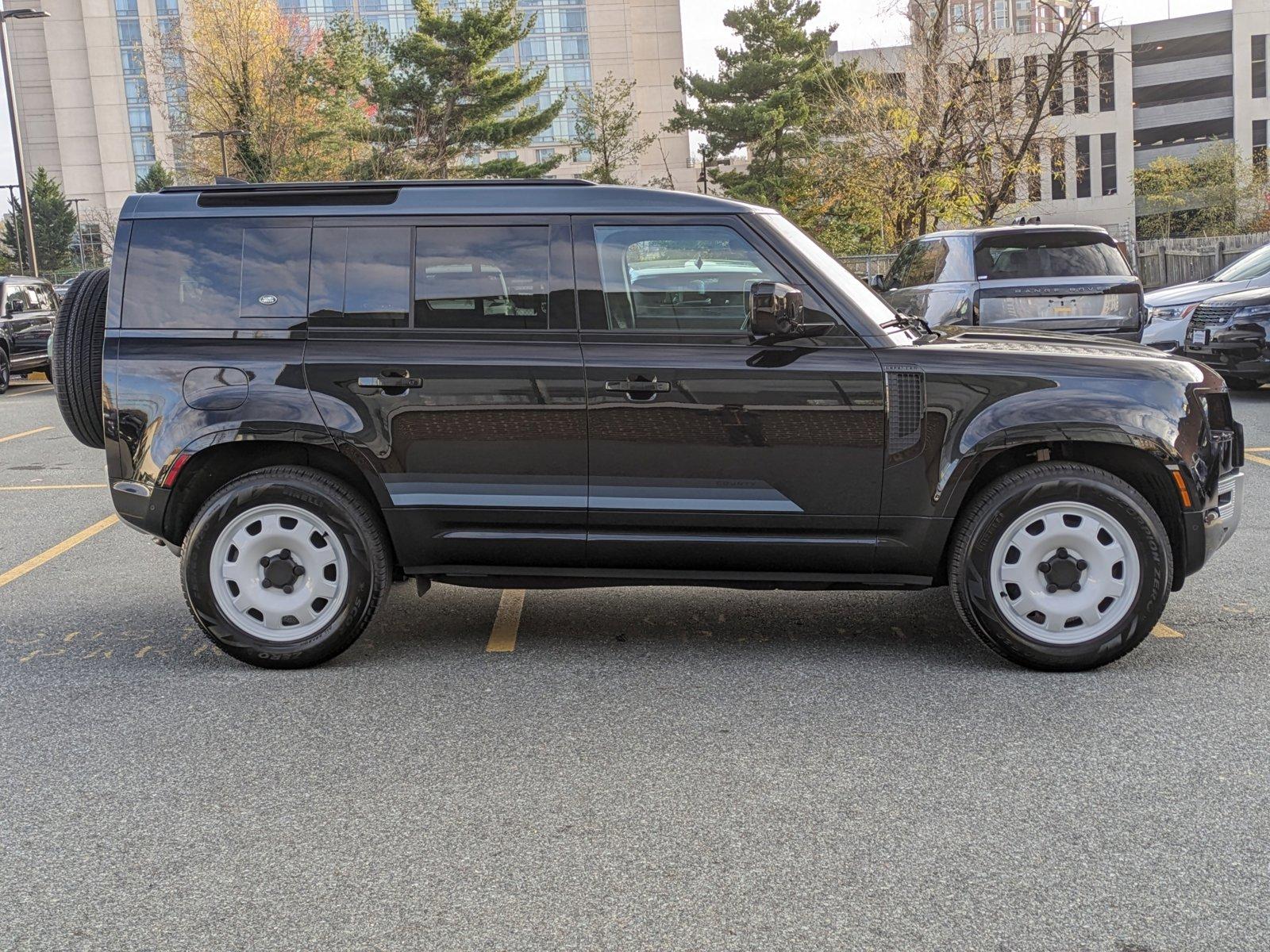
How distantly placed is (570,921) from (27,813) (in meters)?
1.80

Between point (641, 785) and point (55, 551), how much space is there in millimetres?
5280

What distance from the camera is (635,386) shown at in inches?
195

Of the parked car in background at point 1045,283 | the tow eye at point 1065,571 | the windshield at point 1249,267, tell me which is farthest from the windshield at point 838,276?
the windshield at point 1249,267

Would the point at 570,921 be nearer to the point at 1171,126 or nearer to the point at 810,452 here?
the point at 810,452

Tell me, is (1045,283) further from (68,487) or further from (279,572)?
(279,572)

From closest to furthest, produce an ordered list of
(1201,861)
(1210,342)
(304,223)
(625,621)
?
(1201,861)
(304,223)
(625,621)
(1210,342)

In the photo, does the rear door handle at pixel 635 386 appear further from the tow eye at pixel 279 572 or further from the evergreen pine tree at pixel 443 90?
the evergreen pine tree at pixel 443 90

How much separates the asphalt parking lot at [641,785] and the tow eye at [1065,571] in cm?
35

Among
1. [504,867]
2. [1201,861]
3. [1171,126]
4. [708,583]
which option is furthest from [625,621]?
[1171,126]

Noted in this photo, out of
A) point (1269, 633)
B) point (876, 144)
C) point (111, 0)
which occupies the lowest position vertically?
point (1269, 633)

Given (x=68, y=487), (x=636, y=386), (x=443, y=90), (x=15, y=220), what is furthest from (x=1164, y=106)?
(x=636, y=386)

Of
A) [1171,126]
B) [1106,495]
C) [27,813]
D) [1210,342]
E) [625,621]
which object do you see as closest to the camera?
[27,813]

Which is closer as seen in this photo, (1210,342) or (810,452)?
(810,452)

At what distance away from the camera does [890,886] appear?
126 inches
